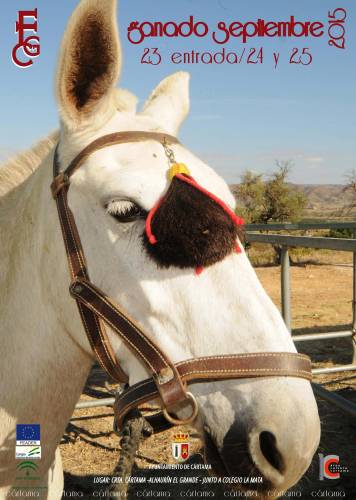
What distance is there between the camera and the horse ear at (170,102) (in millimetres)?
2025

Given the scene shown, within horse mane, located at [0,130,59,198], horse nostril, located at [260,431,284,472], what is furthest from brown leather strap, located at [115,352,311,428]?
horse mane, located at [0,130,59,198]

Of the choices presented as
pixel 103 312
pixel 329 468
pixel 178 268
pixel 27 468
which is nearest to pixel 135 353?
pixel 103 312

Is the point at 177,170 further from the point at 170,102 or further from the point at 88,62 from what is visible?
the point at 170,102

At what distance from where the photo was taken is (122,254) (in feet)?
4.88

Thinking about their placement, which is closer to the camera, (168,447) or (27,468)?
(27,468)

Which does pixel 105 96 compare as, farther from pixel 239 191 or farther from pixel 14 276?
pixel 239 191

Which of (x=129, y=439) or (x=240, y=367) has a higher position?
(x=240, y=367)

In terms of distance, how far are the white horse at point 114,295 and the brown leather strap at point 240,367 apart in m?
0.03

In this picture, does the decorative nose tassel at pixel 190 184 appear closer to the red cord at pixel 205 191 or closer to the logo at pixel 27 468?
the red cord at pixel 205 191

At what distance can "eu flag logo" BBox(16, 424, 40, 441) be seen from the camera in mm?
1753

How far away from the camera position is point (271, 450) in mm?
1317

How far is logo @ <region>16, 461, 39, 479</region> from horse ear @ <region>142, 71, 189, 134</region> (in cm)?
164

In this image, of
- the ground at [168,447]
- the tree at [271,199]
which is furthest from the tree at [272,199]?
the ground at [168,447]

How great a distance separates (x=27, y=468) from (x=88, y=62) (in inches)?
69.9
